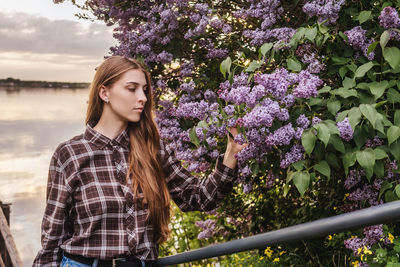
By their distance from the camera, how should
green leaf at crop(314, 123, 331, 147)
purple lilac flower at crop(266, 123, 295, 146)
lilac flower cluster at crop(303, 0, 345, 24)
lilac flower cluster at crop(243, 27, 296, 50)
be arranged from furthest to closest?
lilac flower cluster at crop(243, 27, 296, 50)
lilac flower cluster at crop(303, 0, 345, 24)
purple lilac flower at crop(266, 123, 295, 146)
green leaf at crop(314, 123, 331, 147)

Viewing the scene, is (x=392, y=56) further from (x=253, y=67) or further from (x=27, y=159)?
(x=27, y=159)

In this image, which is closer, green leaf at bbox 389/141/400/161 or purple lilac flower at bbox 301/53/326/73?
green leaf at bbox 389/141/400/161

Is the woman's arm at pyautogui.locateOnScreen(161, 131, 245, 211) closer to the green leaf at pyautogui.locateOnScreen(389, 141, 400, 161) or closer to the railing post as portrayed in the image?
the green leaf at pyautogui.locateOnScreen(389, 141, 400, 161)

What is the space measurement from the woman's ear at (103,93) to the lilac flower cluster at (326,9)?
933 millimetres

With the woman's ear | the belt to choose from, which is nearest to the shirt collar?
the woman's ear

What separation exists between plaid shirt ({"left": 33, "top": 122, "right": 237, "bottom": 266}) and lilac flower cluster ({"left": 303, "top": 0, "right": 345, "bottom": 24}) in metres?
0.71

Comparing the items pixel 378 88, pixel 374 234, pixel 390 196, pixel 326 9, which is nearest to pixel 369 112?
pixel 378 88

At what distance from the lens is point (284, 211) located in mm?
3332

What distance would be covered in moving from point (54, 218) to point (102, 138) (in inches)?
15.4

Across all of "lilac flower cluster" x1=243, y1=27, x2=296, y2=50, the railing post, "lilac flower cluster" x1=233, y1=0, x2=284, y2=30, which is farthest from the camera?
the railing post

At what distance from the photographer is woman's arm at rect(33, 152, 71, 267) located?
196 centimetres

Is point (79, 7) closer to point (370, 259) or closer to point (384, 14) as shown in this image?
point (384, 14)

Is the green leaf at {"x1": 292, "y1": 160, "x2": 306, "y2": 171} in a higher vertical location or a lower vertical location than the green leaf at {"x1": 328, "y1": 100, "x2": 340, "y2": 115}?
lower

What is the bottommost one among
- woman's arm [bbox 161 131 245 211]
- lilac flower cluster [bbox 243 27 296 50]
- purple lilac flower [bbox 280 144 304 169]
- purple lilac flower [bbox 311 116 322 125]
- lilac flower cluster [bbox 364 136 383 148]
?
woman's arm [bbox 161 131 245 211]
